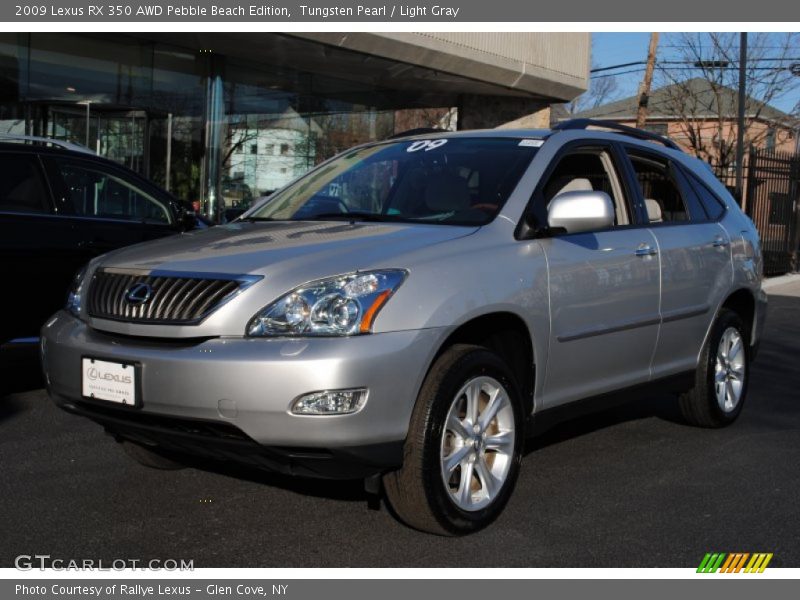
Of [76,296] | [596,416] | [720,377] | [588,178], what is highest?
[588,178]

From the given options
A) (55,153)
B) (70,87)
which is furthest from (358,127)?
(55,153)

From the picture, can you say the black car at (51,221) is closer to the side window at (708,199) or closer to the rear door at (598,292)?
the rear door at (598,292)

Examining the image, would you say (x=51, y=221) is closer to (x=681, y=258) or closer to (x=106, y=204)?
(x=106, y=204)

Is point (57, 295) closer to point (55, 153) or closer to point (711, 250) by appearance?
point (55, 153)

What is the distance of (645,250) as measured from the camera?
5.21 meters

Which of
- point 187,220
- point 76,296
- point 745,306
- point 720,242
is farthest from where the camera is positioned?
point 187,220

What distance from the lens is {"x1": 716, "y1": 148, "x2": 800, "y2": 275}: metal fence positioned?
19781mm

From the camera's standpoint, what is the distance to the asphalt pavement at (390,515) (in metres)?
3.83

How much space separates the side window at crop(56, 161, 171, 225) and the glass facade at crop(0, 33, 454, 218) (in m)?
7.52

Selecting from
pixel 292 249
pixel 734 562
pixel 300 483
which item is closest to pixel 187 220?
pixel 300 483

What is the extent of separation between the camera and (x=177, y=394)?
11.9 feet

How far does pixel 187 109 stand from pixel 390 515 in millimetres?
12873

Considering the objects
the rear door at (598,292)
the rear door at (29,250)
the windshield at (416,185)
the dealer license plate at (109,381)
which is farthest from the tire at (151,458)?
the rear door at (29,250)

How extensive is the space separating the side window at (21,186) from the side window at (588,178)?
366cm
